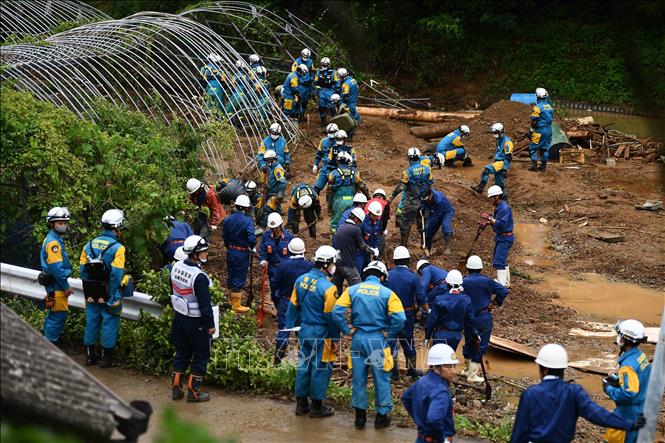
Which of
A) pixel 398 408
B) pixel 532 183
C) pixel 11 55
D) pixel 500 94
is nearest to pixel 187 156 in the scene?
pixel 11 55

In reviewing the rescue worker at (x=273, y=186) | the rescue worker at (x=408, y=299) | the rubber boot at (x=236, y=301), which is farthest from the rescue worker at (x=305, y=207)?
the rescue worker at (x=408, y=299)

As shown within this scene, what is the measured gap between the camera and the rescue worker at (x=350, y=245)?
14305 mm

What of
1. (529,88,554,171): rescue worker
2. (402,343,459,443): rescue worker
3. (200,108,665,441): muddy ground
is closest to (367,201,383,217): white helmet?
(200,108,665,441): muddy ground

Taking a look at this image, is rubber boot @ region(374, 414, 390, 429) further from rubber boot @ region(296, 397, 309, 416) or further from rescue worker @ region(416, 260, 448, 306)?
rescue worker @ region(416, 260, 448, 306)

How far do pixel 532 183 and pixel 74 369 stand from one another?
58.1 feet

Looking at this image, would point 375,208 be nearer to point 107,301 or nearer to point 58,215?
point 107,301

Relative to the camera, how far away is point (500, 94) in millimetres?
31188

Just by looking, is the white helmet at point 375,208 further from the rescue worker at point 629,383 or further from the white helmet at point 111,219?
the rescue worker at point 629,383

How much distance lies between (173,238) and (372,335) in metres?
4.29

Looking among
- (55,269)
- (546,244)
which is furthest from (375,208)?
(55,269)

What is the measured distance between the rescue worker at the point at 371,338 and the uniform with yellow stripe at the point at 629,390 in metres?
2.29

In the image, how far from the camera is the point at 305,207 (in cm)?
1720

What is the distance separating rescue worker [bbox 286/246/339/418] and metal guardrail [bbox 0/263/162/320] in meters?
1.91

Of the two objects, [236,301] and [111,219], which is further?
[236,301]
